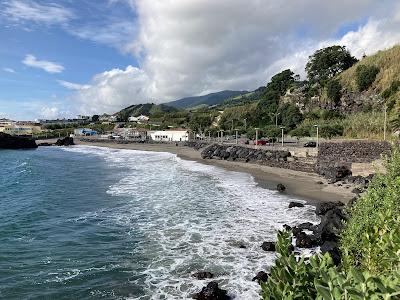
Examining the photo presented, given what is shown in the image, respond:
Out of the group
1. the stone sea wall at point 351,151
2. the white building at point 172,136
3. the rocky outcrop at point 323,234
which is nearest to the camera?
the rocky outcrop at point 323,234

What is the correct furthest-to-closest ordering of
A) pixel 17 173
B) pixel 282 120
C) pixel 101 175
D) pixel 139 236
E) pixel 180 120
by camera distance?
pixel 180 120 → pixel 282 120 → pixel 17 173 → pixel 101 175 → pixel 139 236

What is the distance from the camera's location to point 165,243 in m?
20.9

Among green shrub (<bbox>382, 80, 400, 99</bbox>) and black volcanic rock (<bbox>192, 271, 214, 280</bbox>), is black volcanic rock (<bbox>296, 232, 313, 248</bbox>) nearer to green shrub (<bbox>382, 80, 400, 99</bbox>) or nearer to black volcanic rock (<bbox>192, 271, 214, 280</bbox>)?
black volcanic rock (<bbox>192, 271, 214, 280</bbox>)

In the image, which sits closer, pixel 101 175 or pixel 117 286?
pixel 117 286

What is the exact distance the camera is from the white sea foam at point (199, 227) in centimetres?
1611

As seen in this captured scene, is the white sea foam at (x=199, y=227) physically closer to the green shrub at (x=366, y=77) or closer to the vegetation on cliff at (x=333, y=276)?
the vegetation on cliff at (x=333, y=276)

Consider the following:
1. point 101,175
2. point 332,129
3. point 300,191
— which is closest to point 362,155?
point 300,191

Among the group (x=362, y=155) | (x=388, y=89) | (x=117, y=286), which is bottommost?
(x=117, y=286)

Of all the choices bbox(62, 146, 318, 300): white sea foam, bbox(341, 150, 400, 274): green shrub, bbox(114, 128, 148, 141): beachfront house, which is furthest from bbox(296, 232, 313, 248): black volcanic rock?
bbox(114, 128, 148, 141): beachfront house

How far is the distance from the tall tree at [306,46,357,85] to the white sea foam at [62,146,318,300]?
64.6 meters

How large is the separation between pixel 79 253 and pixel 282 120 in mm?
80860

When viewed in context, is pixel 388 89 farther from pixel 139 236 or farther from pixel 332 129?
pixel 139 236

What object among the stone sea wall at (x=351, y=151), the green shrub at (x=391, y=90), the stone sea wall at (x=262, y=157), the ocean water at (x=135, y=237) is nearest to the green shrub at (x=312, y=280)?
the ocean water at (x=135, y=237)

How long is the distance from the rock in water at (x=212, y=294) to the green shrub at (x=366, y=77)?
69.4 meters
